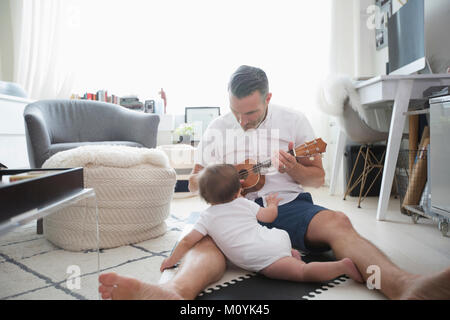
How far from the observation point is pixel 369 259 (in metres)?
0.87

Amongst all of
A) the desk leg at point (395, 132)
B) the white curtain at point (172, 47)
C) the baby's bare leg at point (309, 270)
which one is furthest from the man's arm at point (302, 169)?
the white curtain at point (172, 47)

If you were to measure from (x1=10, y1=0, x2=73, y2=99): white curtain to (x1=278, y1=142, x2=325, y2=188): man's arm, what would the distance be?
3.13m

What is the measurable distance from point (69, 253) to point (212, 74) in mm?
2767

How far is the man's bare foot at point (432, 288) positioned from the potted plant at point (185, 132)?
9.33 ft

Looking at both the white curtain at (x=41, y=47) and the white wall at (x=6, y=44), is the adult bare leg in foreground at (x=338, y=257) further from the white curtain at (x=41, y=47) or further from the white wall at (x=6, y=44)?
the white wall at (x=6, y=44)

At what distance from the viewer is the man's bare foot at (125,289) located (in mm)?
665

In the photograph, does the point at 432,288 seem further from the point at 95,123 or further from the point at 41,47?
the point at 41,47

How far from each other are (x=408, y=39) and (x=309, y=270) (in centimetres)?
200

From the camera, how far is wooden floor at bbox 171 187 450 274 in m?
1.15

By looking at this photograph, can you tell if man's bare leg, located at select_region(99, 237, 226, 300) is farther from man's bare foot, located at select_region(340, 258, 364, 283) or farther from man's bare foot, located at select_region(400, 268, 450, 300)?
man's bare foot, located at select_region(400, 268, 450, 300)

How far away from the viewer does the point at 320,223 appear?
1.06 m

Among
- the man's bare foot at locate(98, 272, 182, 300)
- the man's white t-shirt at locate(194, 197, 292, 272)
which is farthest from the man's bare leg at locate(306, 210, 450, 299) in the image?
the man's bare foot at locate(98, 272, 182, 300)
